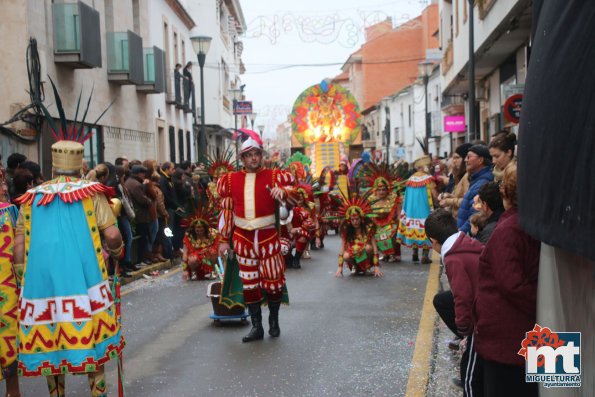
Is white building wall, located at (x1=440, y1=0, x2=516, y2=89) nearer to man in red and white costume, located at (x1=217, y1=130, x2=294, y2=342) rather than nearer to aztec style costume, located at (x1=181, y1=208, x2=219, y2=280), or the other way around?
aztec style costume, located at (x1=181, y1=208, x2=219, y2=280)

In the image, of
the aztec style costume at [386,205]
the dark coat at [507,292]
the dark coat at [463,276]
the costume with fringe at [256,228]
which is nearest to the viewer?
the dark coat at [507,292]

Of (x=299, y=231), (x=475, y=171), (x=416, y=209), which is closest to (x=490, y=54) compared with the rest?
(x=416, y=209)

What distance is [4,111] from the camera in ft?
43.1

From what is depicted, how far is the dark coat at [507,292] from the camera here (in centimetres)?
350

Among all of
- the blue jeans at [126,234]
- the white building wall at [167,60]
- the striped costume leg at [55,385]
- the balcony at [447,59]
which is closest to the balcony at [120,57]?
the white building wall at [167,60]

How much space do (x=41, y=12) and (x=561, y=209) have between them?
44.2 feet

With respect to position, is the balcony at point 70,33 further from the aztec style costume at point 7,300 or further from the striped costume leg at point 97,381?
the striped costume leg at point 97,381

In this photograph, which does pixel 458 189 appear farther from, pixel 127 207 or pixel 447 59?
pixel 447 59

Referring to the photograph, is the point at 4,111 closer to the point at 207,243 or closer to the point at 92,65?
the point at 92,65

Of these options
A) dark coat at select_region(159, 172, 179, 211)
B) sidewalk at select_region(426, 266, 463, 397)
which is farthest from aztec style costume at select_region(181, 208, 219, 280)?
sidewalk at select_region(426, 266, 463, 397)

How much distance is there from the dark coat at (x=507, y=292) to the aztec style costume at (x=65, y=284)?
2406 millimetres

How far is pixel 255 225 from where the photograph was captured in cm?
731

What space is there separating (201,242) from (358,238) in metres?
2.37

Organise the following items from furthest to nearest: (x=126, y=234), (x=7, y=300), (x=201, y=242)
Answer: (x=126, y=234), (x=201, y=242), (x=7, y=300)
